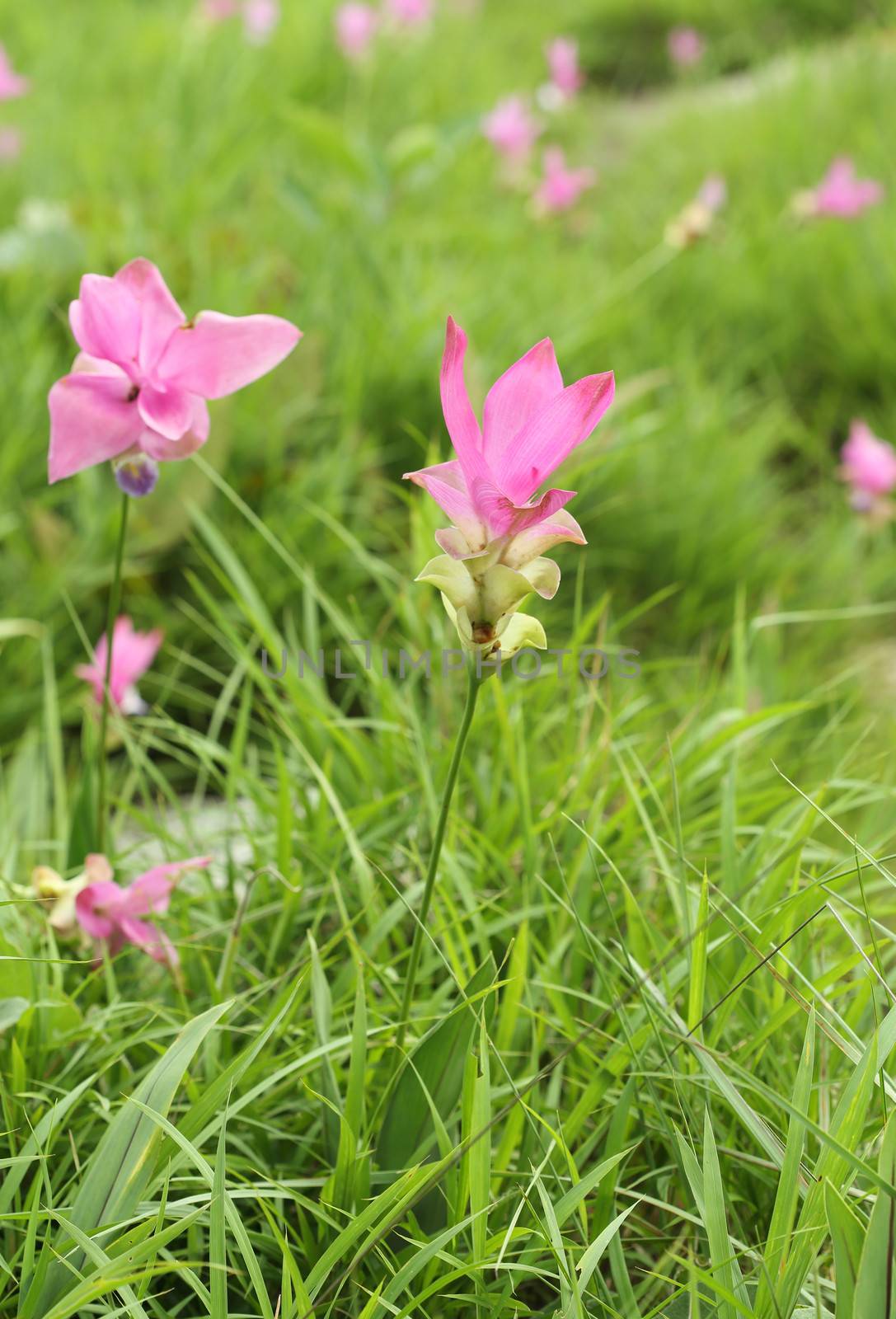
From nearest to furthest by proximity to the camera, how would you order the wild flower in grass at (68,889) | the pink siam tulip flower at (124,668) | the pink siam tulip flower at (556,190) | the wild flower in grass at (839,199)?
the wild flower in grass at (68,889) → the pink siam tulip flower at (124,668) → the wild flower in grass at (839,199) → the pink siam tulip flower at (556,190)

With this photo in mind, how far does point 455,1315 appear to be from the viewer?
0.69 m

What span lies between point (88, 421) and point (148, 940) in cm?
37

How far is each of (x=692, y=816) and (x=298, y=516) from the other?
26.4 inches

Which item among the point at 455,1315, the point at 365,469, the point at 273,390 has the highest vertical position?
the point at 273,390

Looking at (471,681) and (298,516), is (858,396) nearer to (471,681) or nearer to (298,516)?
(298,516)

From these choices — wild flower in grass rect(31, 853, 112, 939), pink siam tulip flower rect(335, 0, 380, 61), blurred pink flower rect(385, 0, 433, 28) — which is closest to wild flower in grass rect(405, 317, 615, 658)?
wild flower in grass rect(31, 853, 112, 939)

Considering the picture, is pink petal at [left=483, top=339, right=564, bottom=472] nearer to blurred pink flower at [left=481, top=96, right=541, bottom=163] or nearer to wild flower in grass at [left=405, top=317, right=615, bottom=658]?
wild flower in grass at [left=405, top=317, right=615, bottom=658]

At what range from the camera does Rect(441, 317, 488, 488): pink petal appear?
1.70 ft

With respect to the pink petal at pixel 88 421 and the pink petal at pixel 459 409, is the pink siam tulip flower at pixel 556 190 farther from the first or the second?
the pink petal at pixel 459 409

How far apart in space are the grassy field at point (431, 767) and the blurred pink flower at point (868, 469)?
131mm

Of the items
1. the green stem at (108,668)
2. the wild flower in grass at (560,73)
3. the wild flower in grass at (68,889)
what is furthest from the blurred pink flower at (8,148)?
the wild flower in grass at (68,889)

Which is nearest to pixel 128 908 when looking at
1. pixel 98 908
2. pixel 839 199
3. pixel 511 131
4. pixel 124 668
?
pixel 98 908

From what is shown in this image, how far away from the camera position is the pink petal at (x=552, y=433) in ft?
1.74

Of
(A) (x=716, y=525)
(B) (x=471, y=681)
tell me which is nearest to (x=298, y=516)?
(A) (x=716, y=525)
